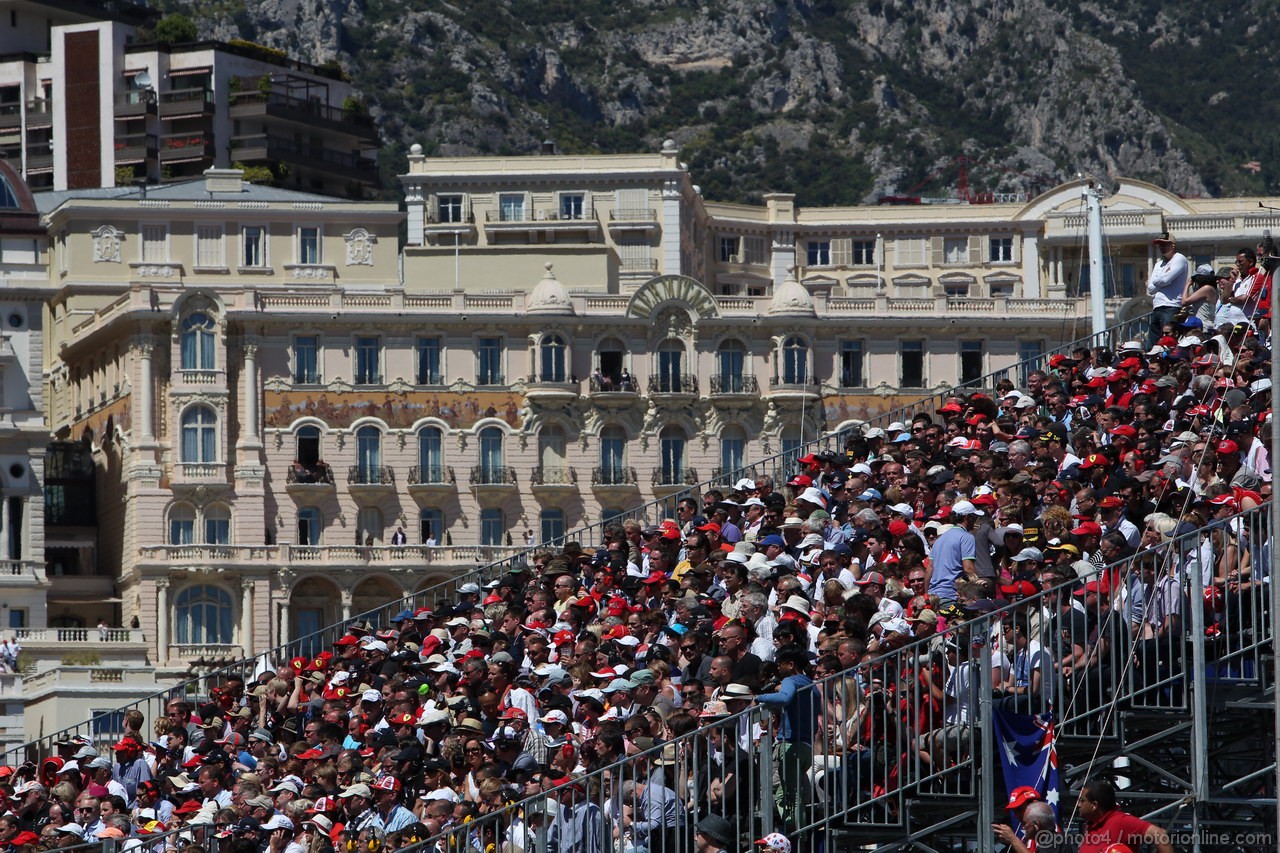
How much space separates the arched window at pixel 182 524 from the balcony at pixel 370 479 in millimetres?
5291

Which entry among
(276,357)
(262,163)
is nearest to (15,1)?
(262,163)

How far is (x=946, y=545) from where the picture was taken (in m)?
26.8

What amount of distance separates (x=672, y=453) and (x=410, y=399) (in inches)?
359

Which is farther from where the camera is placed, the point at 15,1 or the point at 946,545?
the point at 15,1

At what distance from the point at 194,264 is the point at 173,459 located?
1561 cm

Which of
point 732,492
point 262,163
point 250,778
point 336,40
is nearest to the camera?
point 250,778

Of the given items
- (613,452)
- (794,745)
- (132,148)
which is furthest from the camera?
(132,148)

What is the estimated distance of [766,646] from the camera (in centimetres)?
2631

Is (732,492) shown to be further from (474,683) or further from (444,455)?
(444,455)

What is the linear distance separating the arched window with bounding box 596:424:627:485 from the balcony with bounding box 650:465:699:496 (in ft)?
3.69

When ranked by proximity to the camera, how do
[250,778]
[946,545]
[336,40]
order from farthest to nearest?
[336,40] → [250,778] → [946,545]

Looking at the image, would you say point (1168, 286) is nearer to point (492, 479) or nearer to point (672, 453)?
point (492, 479)

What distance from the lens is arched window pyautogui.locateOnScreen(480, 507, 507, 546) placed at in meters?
92.4

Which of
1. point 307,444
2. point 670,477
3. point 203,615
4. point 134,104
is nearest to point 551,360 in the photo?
point 670,477
